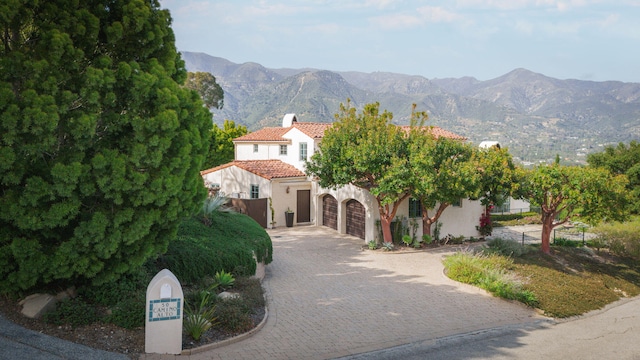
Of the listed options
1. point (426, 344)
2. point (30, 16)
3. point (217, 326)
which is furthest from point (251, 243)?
point (30, 16)

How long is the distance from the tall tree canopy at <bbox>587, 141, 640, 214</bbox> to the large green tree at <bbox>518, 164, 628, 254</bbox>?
10.7m

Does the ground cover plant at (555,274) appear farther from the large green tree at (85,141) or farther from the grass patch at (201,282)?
the large green tree at (85,141)

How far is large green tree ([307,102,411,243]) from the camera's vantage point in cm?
1889

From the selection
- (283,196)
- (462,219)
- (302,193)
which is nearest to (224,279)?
(283,196)

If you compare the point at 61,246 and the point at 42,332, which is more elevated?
the point at 61,246

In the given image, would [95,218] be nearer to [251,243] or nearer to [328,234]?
[251,243]

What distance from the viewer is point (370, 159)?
19.0 metres

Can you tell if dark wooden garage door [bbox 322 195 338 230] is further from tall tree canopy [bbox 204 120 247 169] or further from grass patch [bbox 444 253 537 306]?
tall tree canopy [bbox 204 120 247 169]

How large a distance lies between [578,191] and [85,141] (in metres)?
17.2

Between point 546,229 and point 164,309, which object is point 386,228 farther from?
point 164,309

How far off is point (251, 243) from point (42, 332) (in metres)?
7.07

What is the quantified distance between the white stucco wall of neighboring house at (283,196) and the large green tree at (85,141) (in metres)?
15.3

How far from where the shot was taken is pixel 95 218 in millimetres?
8953

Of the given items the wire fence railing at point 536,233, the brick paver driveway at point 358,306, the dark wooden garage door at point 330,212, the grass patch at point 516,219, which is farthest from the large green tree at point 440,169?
the grass patch at point 516,219
